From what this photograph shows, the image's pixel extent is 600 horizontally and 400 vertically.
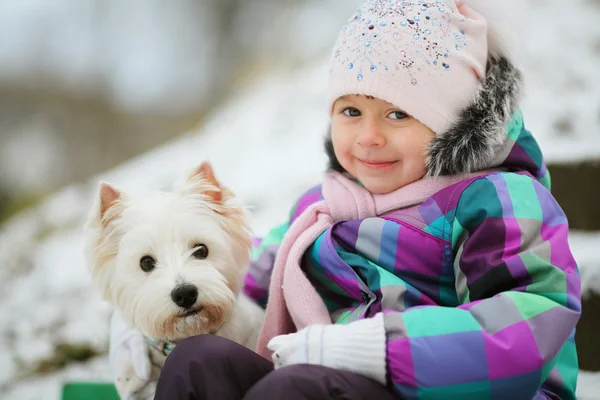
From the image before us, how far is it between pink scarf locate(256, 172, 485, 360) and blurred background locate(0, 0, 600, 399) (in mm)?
559

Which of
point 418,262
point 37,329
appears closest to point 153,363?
point 418,262

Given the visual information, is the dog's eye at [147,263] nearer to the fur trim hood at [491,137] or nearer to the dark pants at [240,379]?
the dark pants at [240,379]

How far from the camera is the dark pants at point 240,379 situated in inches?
48.8

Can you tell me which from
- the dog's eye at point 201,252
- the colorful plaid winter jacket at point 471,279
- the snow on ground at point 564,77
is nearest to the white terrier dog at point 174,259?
the dog's eye at point 201,252

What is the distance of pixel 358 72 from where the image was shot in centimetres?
163

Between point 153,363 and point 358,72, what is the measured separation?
1114mm

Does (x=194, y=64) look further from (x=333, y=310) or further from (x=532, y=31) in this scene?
(x=333, y=310)

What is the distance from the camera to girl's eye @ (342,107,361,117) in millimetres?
1710

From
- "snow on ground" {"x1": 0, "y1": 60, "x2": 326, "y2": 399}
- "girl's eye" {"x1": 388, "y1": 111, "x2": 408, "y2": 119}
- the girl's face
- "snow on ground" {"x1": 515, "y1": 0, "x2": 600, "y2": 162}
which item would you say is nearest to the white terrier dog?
the girl's face

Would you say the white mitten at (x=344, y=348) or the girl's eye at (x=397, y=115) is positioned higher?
the girl's eye at (x=397, y=115)

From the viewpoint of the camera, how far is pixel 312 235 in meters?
1.75

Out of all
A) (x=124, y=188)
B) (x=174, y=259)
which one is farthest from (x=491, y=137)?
(x=124, y=188)

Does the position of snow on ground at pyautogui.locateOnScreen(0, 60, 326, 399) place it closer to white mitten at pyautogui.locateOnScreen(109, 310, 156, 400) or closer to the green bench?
the green bench

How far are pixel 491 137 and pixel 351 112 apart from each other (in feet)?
1.37
